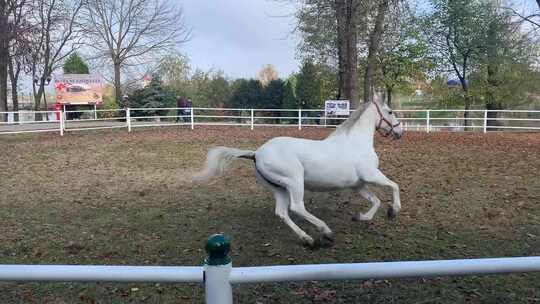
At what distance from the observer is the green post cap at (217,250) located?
4.80 ft

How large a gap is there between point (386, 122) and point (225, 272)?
4.77 m

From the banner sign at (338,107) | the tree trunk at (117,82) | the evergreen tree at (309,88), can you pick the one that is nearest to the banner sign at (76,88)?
the tree trunk at (117,82)

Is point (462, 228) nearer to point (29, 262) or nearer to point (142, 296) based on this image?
point (142, 296)

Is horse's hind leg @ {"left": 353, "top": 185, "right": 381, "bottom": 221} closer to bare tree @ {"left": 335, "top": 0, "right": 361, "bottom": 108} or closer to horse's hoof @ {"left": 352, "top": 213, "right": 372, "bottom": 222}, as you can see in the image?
horse's hoof @ {"left": 352, "top": 213, "right": 372, "bottom": 222}

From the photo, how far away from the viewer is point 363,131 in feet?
18.0

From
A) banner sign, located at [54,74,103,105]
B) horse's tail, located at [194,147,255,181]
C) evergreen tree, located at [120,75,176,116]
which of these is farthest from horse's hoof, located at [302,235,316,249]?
banner sign, located at [54,74,103,105]

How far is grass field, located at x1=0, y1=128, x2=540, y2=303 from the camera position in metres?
3.78

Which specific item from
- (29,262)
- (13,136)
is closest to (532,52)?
(13,136)

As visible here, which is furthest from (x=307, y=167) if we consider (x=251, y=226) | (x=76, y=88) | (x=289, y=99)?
(x=76, y=88)

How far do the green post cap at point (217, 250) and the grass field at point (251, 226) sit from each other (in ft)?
7.57

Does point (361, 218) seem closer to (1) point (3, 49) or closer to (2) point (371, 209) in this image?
(2) point (371, 209)

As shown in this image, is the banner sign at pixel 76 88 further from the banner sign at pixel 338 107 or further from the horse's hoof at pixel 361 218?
the horse's hoof at pixel 361 218

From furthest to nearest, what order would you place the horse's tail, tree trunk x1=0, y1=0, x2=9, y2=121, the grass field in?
tree trunk x1=0, y1=0, x2=9, y2=121
the horse's tail
the grass field

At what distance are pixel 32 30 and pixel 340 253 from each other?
2657cm
